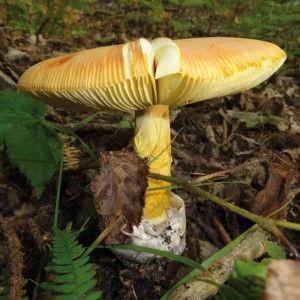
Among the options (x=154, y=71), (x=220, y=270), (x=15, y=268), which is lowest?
(x=220, y=270)

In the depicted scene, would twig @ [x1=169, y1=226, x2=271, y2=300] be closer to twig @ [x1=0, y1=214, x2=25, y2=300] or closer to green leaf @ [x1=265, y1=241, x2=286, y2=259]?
green leaf @ [x1=265, y1=241, x2=286, y2=259]

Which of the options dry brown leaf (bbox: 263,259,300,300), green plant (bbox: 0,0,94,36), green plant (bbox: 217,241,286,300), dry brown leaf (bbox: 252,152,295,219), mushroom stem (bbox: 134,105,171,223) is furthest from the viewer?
green plant (bbox: 0,0,94,36)

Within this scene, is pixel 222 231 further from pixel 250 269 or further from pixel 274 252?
pixel 250 269

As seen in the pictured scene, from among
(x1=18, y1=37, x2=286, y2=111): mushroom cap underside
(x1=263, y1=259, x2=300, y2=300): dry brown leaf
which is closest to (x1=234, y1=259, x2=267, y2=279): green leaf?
(x1=263, y1=259, x2=300, y2=300): dry brown leaf

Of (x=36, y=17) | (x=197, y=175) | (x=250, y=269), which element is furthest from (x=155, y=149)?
(x=36, y=17)

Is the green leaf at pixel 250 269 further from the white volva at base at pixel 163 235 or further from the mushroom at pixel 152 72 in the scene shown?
the white volva at base at pixel 163 235

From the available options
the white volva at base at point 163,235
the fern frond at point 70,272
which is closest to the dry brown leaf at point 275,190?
the white volva at base at point 163,235
